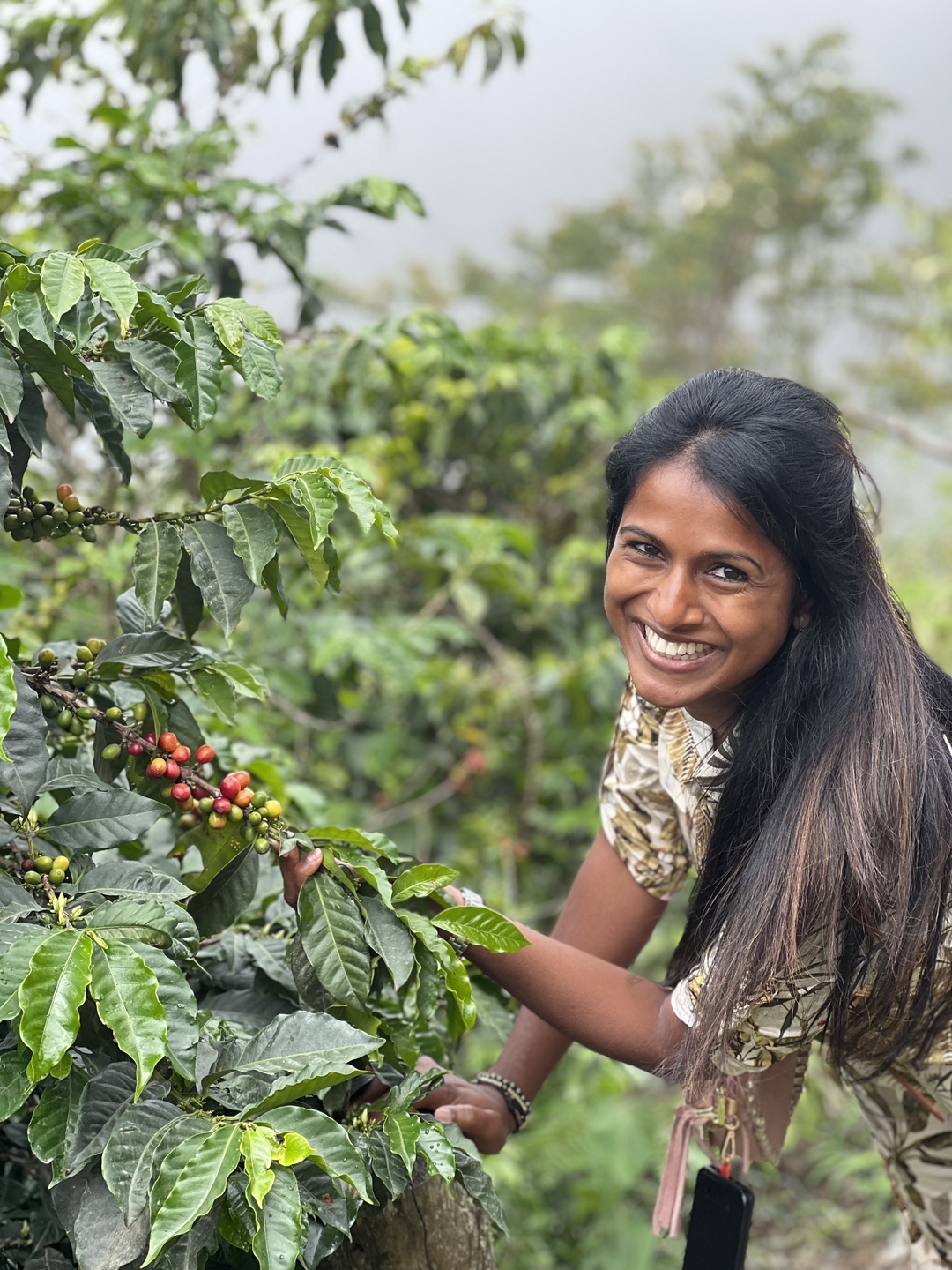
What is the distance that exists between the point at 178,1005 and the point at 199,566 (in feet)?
1.34

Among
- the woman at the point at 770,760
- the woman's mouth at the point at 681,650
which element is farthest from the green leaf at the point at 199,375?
the woman's mouth at the point at 681,650

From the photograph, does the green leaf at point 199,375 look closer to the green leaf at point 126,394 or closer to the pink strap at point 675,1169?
the green leaf at point 126,394

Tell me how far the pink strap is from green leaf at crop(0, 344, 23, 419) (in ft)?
3.71

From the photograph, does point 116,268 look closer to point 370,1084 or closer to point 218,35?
point 370,1084

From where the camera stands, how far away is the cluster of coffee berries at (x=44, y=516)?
46.8 inches

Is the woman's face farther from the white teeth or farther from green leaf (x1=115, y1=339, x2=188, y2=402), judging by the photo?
green leaf (x1=115, y1=339, x2=188, y2=402)

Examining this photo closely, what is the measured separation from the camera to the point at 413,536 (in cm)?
306

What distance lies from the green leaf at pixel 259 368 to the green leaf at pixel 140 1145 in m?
0.62

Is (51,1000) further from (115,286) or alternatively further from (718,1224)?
(718,1224)

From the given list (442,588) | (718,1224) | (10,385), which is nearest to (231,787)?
(10,385)

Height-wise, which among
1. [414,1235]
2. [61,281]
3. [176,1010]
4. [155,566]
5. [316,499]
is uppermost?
[61,281]

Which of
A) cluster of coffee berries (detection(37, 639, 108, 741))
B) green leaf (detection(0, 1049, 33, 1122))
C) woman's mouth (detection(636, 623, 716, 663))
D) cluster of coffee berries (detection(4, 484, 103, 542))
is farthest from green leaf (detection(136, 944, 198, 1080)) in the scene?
woman's mouth (detection(636, 623, 716, 663))

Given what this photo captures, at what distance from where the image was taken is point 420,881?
1211 mm

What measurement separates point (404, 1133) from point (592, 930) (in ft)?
1.93
